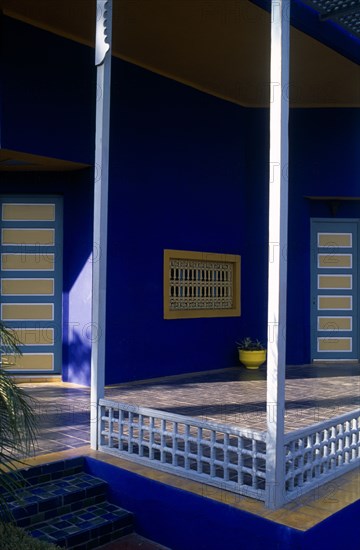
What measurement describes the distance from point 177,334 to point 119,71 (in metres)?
3.44

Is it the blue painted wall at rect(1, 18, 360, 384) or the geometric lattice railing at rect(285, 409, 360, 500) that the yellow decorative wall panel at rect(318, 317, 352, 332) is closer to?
the blue painted wall at rect(1, 18, 360, 384)

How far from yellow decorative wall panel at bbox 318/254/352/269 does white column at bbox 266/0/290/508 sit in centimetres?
617

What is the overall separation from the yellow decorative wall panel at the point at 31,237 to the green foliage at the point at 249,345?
3198 mm

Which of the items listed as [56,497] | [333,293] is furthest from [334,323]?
[56,497]

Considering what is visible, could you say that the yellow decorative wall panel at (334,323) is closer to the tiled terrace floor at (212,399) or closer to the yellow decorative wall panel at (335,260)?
the yellow decorative wall panel at (335,260)

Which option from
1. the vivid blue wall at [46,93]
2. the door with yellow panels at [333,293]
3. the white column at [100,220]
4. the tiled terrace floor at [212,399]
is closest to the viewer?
the white column at [100,220]

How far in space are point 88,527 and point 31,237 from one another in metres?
4.45

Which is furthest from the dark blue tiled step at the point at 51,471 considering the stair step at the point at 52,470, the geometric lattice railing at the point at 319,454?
the geometric lattice railing at the point at 319,454

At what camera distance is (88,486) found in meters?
4.13

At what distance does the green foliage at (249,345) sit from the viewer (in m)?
8.77

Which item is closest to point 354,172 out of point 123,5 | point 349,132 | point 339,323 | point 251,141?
A: point 349,132

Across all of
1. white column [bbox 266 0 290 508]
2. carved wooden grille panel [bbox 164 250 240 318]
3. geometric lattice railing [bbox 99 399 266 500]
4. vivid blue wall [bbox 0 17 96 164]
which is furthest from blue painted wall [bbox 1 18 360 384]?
white column [bbox 266 0 290 508]

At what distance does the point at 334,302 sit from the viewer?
9.49 m

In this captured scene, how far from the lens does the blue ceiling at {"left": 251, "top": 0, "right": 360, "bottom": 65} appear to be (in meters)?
6.08
